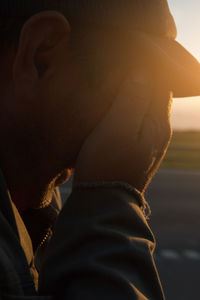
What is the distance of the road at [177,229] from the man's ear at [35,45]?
3.12 metres

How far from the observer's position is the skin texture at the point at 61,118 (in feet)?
3.36

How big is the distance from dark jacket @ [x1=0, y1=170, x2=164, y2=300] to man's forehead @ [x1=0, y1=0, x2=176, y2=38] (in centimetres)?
40

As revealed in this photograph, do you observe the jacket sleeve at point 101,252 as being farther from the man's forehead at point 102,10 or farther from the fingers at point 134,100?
the man's forehead at point 102,10

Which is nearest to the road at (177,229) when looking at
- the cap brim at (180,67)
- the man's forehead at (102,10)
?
the cap brim at (180,67)

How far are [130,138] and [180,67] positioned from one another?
0.72 feet

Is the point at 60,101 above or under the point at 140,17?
under

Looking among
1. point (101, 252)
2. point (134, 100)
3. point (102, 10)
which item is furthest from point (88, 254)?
point (102, 10)

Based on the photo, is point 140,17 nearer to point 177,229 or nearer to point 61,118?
point 61,118

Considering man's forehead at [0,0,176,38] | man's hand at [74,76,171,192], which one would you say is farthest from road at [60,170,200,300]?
man's forehead at [0,0,176,38]

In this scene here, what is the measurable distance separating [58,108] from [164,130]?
330 millimetres

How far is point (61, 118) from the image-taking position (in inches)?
42.1

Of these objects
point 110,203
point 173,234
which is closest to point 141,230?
point 110,203

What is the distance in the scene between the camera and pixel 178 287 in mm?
3889

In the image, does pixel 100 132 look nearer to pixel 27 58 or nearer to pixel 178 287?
pixel 27 58
